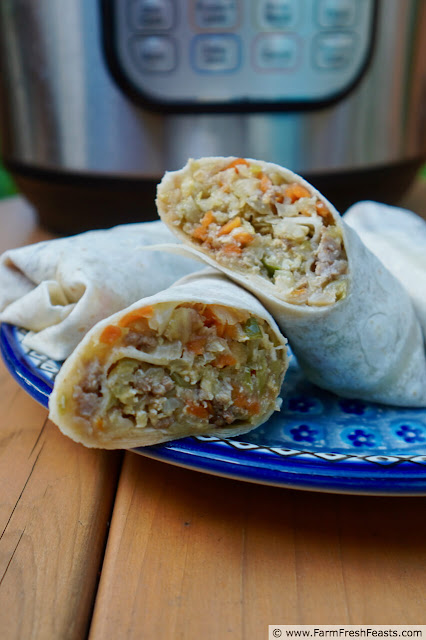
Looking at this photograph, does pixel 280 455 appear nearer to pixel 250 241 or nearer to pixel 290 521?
pixel 290 521

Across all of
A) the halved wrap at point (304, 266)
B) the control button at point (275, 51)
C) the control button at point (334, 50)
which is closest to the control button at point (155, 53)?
the control button at point (275, 51)

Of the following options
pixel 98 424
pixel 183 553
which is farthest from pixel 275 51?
pixel 183 553

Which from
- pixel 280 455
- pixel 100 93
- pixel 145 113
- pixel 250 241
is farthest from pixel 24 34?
pixel 280 455

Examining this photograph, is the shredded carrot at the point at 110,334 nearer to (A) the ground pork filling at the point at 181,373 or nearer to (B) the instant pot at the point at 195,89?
(A) the ground pork filling at the point at 181,373

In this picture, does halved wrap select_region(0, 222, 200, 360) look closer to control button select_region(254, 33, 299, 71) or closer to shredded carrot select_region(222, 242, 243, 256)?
shredded carrot select_region(222, 242, 243, 256)

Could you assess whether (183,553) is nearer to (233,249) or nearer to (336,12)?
(233,249)
